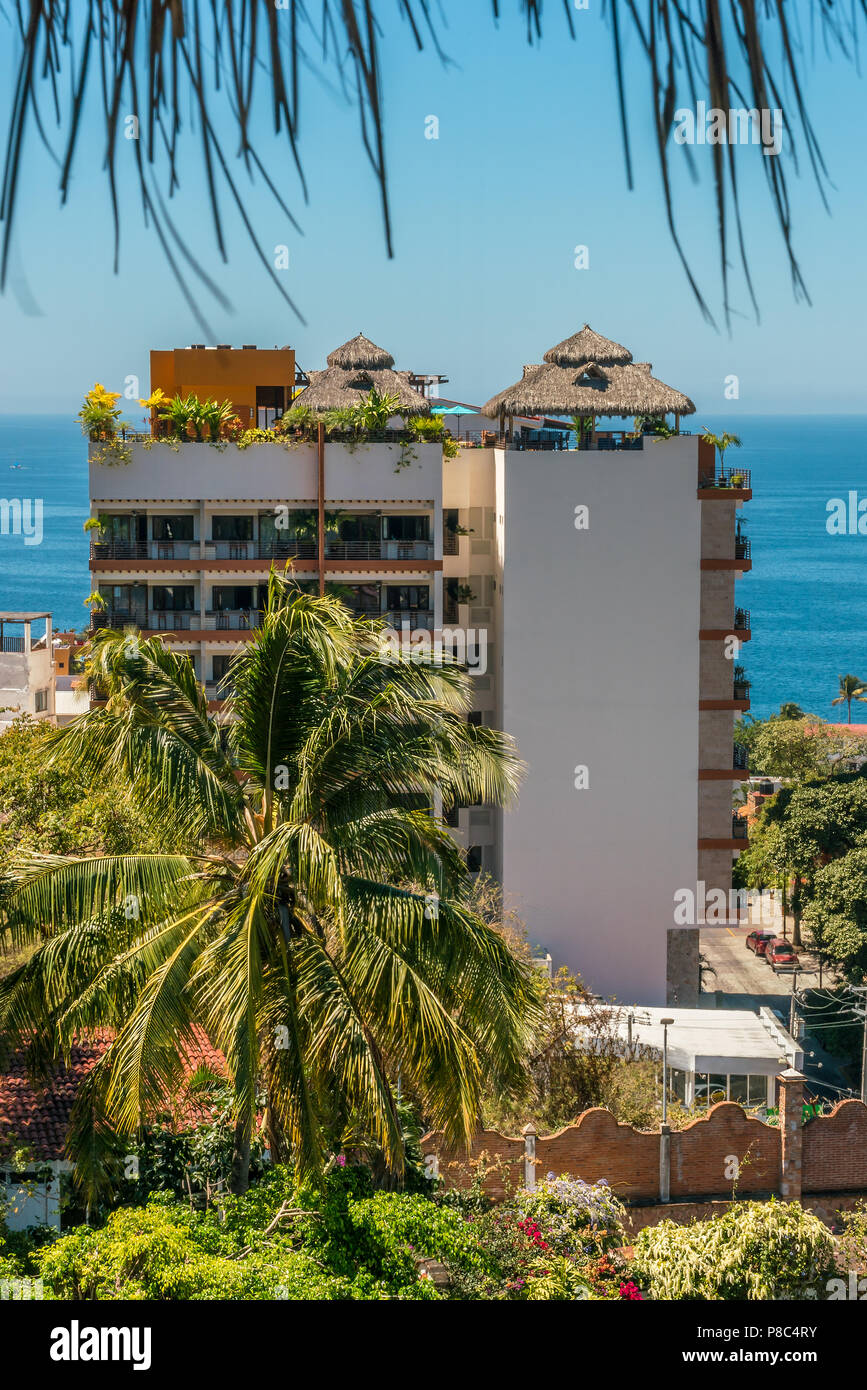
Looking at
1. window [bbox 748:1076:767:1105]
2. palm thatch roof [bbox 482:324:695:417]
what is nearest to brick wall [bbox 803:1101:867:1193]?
window [bbox 748:1076:767:1105]

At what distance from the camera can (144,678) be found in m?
11.7

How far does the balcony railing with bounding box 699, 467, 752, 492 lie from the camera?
3334cm

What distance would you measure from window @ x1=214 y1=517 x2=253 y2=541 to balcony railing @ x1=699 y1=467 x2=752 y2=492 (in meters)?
10.1

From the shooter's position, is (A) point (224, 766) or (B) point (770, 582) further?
(B) point (770, 582)

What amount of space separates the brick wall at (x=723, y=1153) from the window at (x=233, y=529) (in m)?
17.8

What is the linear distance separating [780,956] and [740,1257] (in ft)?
A: 103

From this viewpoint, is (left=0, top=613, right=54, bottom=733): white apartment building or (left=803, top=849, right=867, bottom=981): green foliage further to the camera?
(left=0, top=613, right=54, bottom=733): white apartment building

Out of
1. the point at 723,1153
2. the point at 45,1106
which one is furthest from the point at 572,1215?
the point at 723,1153

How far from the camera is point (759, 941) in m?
46.2

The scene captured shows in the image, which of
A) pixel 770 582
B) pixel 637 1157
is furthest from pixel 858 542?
pixel 637 1157

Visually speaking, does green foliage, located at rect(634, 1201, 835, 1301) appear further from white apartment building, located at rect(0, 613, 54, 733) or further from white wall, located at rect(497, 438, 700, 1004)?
white apartment building, located at rect(0, 613, 54, 733)

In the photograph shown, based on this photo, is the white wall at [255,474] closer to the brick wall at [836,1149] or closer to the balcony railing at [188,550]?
the balcony railing at [188,550]
